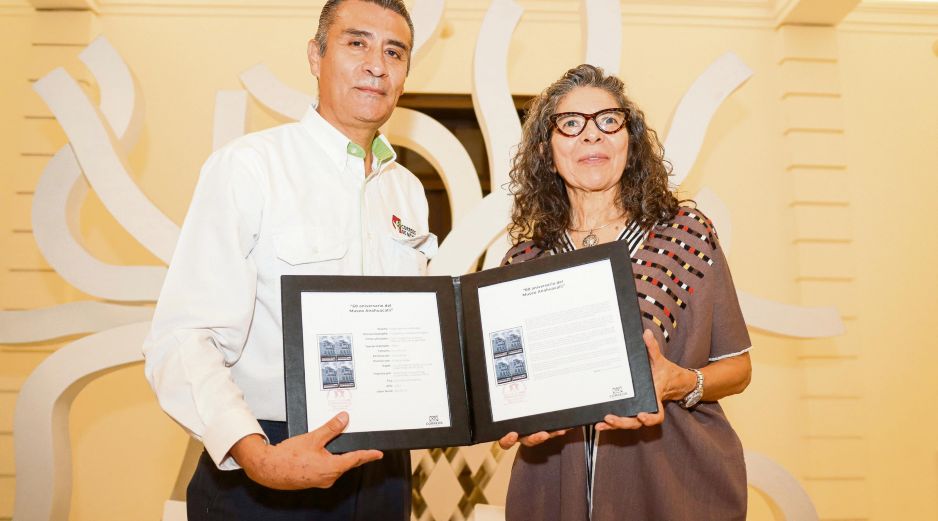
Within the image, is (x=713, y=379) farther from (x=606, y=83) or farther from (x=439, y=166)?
(x=439, y=166)

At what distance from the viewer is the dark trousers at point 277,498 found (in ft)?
4.83

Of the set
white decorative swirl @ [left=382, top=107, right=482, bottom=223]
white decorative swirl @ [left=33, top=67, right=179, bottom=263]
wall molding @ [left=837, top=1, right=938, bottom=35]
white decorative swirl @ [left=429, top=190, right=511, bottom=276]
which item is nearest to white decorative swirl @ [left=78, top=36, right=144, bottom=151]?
white decorative swirl @ [left=33, top=67, right=179, bottom=263]

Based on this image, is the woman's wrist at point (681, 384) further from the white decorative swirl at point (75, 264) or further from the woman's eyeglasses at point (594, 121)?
the white decorative swirl at point (75, 264)

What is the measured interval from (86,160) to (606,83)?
6.13ft

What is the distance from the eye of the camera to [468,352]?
1473 mm

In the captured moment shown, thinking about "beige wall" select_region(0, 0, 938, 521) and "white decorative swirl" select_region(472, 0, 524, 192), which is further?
"beige wall" select_region(0, 0, 938, 521)

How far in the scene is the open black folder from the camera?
1.33 m

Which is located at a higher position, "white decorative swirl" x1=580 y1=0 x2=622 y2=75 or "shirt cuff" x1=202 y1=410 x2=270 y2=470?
"white decorative swirl" x1=580 y1=0 x2=622 y2=75

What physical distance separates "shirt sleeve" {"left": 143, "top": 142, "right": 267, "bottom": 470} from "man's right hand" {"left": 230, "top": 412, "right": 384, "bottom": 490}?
0.16 ft

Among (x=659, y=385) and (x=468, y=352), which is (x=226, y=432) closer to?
(x=468, y=352)

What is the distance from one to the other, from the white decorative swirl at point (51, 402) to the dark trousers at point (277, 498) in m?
1.26

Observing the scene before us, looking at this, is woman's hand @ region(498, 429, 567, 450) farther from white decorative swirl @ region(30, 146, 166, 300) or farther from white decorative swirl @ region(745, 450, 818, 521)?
white decorative swirl @ region(30, 146, 166, 300)

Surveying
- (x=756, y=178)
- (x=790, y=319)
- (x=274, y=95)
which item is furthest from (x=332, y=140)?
(x=756, y=178)

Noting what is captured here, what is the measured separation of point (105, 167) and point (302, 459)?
1872mm
